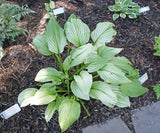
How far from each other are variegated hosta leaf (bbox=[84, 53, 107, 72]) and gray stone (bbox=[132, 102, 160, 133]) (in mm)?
818

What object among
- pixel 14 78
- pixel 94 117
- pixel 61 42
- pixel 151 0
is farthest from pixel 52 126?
pixel 151 0

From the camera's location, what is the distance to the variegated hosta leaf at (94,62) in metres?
1.31

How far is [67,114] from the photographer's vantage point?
121 centimetres

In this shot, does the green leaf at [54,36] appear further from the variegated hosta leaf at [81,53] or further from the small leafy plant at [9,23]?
the small leafy plant at [9,23]

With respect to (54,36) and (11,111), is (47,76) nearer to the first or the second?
(54,36)

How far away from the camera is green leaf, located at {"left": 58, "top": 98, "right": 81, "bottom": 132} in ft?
3.80

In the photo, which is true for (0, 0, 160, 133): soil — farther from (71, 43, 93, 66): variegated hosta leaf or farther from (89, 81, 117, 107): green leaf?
(71, 43, 93, 66): variegated hosta leaf

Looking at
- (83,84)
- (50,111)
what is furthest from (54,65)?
(83,84)

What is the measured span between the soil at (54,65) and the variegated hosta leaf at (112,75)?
0.52 meters

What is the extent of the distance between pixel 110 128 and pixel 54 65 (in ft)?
3.48

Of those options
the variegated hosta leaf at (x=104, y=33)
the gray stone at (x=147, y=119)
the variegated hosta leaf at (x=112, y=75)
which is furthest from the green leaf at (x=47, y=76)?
the gray stone at (x=147, y=119)

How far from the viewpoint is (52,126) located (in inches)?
61.2

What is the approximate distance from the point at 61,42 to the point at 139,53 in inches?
50.8

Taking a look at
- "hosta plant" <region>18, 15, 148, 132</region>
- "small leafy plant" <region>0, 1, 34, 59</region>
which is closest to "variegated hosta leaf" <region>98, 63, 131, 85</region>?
"hosta plant" <region>18, 15, 148, 132</region>
